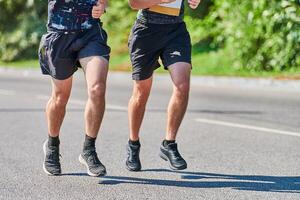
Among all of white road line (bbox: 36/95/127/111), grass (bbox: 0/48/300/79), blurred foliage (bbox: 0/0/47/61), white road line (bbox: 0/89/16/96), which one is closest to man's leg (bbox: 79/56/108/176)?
white road line (bbox: 36/95/127/111)

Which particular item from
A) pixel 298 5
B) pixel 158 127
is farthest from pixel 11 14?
pixel 158 127

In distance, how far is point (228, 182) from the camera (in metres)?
5.71

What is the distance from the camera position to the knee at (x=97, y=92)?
558 cm

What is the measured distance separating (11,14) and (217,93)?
15.5 m

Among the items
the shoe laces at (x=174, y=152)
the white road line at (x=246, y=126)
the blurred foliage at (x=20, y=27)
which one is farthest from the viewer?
the blurred foliage at (x=20, y=27)

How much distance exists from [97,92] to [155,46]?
639 millimetres

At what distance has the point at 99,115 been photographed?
5.68m

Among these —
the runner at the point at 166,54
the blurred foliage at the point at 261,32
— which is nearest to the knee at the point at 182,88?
the runner at the point at 166,54

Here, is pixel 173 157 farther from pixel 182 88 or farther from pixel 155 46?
pixel 155 46

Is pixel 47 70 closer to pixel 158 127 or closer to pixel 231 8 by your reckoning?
pixel 158 127

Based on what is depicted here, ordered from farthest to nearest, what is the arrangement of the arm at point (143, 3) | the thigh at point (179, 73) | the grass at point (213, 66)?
the grass at point (213, 66) → the thigh at point (179, 73) → the arm at point (143, 3)

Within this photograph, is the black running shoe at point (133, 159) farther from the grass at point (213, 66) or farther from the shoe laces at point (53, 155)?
the grass at point (213, 66)

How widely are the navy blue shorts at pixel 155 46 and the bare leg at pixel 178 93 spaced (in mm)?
54

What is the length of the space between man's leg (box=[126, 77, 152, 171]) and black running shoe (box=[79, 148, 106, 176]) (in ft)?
1.56
